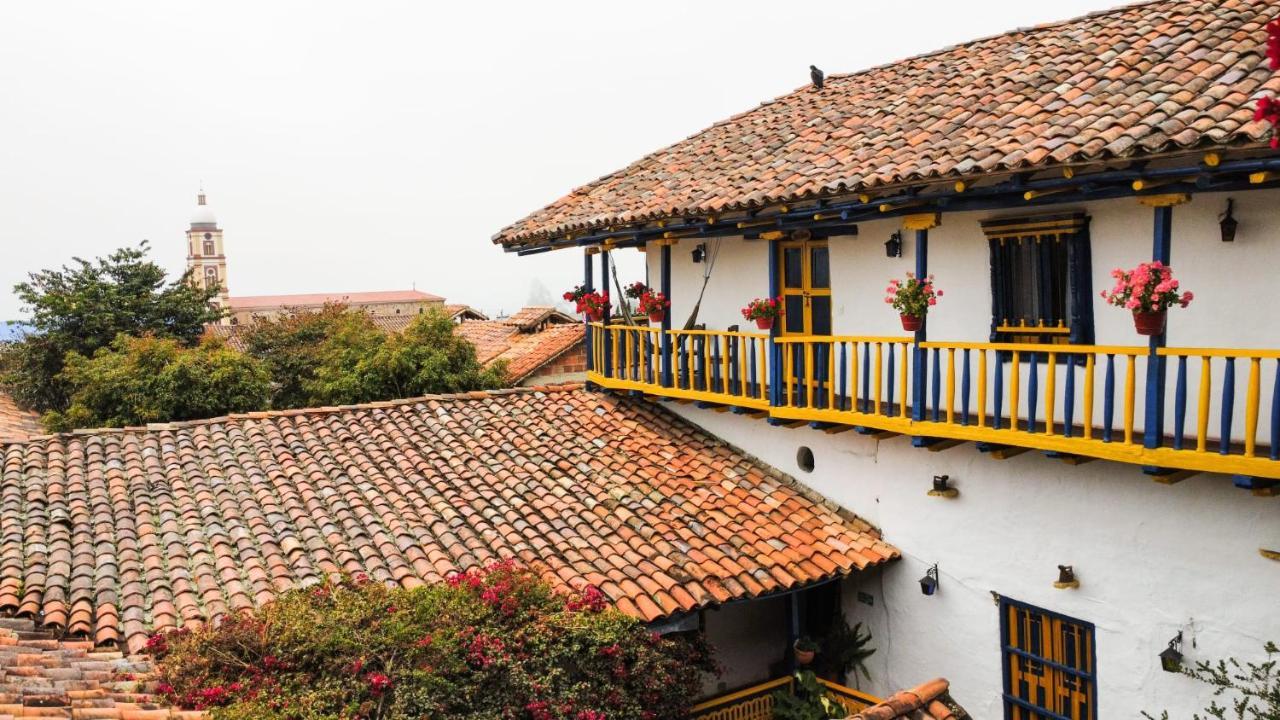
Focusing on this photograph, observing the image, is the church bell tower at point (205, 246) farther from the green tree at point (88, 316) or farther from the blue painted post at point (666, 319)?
the blue painted post at point (666, 319)

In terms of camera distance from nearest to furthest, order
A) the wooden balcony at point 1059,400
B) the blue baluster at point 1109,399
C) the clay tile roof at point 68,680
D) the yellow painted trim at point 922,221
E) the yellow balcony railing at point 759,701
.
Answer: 1. the clay tile roof at point 68,680
2. the wooden balcony at point 1059,400
3. the blue baluster at point 1109,399
4. the yellow painted trim at point 922,221
5. the yellow balcony railing at point 759,701

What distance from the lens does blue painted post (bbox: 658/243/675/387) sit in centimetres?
1185

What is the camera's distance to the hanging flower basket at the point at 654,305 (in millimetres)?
12016

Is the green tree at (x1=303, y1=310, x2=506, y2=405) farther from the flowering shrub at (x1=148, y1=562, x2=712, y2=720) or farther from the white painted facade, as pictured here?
the flowering shrub at (x1=148, y1=562, x2=712, y2=720)

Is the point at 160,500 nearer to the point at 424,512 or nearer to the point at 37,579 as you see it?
the point at 37,579

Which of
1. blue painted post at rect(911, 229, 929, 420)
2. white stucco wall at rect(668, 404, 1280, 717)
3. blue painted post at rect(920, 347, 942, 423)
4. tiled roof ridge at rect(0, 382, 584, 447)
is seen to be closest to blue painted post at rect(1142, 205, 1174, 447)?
white stucco wall at rect(668, 404, 1280, 717)

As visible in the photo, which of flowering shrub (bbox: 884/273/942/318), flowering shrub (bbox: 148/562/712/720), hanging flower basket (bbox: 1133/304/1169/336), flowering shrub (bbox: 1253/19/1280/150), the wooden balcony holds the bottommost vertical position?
flowering shrub (bbox: 148/562/712/720)

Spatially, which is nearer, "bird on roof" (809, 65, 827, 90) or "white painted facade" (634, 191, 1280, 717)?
"white painted facade" (634, 191, 1280, 717)

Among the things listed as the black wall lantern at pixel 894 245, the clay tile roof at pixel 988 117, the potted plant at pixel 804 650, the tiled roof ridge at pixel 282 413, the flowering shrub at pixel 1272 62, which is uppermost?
the clay tile roof at pixel 988 117

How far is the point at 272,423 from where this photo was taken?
446 inches

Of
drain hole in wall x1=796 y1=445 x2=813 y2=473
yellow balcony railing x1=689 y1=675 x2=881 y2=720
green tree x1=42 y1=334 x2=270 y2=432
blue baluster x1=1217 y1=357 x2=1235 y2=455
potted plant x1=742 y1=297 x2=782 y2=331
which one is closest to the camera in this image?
blue baluster x1=1217 y1=357 x2=1235 y2=455

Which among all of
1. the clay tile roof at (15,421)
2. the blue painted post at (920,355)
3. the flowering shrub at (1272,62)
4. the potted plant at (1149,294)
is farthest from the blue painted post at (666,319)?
the clay tile roof at (15,421)

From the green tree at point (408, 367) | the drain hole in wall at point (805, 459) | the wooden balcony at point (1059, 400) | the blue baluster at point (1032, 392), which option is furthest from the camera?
the green tree at point (408, 367)

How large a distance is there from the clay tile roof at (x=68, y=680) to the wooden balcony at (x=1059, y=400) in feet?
21.3
